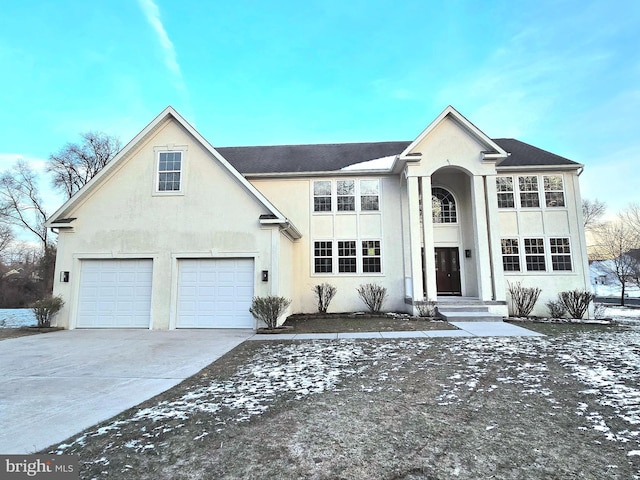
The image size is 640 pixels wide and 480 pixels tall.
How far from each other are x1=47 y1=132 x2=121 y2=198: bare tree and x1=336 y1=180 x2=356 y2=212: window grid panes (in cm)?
2114

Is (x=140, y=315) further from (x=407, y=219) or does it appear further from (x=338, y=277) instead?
(x=407, y=219)

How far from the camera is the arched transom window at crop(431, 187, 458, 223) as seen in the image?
14.4m

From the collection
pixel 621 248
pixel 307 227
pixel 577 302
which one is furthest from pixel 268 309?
pixel 621 248

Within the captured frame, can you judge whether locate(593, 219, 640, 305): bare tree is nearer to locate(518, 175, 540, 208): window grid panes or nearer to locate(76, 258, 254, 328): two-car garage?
locate(518, 175, 540, 208): window grid panes

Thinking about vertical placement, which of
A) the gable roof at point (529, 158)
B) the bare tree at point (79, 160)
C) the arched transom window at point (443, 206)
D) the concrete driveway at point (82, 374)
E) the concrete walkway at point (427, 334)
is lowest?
the concrete driveway at point (82, 374)

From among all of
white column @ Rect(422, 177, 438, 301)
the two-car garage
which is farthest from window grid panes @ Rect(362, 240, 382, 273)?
the two-car garage

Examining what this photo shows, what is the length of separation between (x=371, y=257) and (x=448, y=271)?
3.63 metres

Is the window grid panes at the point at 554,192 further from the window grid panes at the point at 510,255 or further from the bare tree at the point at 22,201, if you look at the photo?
the bare tree at the point at 22,201

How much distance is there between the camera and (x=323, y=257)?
13.7 meters

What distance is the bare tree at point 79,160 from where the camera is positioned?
2445 cm

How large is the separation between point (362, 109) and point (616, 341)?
1809cm

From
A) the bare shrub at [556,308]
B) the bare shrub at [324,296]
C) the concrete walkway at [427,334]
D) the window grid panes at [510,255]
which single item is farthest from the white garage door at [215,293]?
the bare shrub at [556,308]

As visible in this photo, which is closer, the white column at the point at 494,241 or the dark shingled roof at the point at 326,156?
the white column at the point at 494,241

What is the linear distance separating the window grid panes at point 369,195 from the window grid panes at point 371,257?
155 cm
